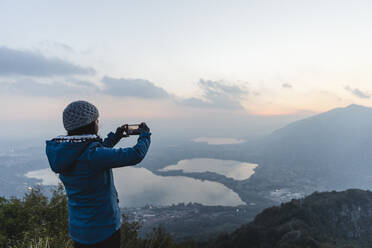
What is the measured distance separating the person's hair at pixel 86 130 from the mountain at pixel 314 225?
2061cm

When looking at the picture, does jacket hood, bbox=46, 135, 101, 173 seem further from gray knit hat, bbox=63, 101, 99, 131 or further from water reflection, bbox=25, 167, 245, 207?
water reflection, bbox=25, 167, 245, 207

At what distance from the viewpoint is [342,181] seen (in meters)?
77.9

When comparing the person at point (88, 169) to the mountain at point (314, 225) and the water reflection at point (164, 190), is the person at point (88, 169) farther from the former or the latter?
the water reflection at point (164, 190)

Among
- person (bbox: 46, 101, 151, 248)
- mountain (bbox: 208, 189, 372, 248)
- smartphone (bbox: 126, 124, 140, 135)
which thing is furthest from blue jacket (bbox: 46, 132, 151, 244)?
mountain (bbox: 208, 189, 372, 248)

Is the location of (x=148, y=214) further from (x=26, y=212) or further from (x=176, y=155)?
(x=176, y=155)

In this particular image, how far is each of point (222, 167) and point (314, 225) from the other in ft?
238

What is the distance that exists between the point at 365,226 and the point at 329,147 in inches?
4240

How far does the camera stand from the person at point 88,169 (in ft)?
3.81

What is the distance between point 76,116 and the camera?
1.28m

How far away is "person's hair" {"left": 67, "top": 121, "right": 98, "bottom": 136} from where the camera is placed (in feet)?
4.24

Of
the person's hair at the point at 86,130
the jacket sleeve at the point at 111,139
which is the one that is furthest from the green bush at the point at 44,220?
the person's hair at the point at 86,130

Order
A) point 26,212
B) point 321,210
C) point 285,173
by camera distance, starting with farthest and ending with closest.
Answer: point 285,173
point 321,210
point 26,212

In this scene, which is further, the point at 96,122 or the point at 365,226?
the point at 365,226

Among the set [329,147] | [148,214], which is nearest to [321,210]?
[148,214]
